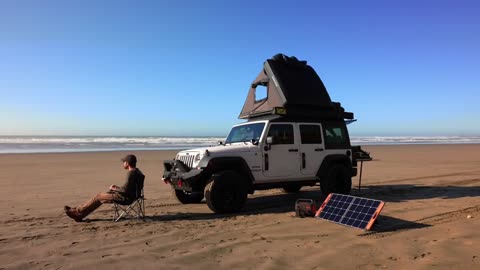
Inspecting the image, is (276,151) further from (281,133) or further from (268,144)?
(281,133)

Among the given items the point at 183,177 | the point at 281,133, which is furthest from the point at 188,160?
the point at 281,133

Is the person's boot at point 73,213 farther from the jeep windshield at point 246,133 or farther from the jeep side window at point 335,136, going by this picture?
the jeep side window at point 335,136

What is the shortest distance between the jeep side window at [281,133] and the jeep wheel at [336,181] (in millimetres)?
1341

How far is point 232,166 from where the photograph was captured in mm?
8312

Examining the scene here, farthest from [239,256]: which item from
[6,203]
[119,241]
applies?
[6,203]

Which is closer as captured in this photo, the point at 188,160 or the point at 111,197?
the point at 111,197

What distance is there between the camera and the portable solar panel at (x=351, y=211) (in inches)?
257

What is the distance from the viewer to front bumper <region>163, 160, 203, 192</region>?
800 centimetres

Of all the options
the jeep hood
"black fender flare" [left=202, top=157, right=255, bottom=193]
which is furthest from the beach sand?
the jeep hood

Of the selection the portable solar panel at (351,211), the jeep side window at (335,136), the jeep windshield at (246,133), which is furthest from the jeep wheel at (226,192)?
the jeep side window at (335,136)

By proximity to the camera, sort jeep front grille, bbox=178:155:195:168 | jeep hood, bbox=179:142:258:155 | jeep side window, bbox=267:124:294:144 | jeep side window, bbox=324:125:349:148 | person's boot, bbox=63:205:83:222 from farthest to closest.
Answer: jeep side window, bbox=324:125:349:148 → jeep side window, bbox=267:124:294:144 → jeep front grille, bbox=178:155:195:168 → jeep hood, bbox=179:142:258:155 → person's boot, bbox=63:205:83:222

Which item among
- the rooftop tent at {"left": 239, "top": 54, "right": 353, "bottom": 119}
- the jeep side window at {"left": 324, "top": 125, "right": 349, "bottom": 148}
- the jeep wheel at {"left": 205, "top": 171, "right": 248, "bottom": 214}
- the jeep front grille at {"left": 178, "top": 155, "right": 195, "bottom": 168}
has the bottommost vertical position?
the jeep wheel at {"left": 205, "top": 171, "right": 248, "bottom": 214}

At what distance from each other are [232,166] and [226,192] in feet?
1.82

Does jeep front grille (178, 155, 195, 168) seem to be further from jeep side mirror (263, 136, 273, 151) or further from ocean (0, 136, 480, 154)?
ocean (0, 136, 480, 154)
